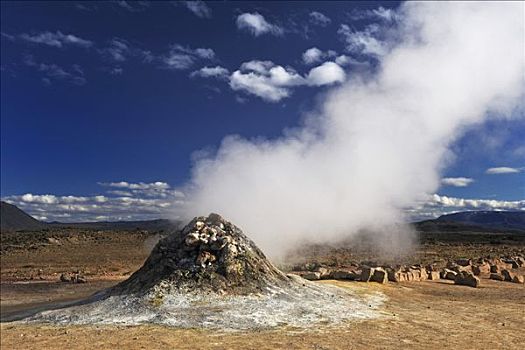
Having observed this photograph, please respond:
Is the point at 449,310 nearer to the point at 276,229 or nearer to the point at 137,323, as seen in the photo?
the point at 137,323

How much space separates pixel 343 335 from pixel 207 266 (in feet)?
16.4

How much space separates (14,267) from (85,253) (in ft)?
30.1

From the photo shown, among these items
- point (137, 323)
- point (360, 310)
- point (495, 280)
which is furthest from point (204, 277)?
point (495, 280)

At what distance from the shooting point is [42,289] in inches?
770

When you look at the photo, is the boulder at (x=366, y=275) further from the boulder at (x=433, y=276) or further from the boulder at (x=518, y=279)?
the boulder at (x=518, y=279)

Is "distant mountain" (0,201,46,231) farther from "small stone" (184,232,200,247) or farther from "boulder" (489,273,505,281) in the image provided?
"small stone" (184,232,200,247)

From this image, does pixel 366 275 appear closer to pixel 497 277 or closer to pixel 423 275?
pixel 423 275

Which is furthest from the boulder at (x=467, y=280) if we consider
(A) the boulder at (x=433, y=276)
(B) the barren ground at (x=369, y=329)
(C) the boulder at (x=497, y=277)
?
(C) the boulder at (x=497, y=277)

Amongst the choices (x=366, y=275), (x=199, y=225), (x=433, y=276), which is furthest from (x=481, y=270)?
(x=199, y=225)

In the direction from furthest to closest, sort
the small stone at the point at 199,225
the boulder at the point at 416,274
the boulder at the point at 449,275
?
the boulder at the point at 449,275 < the boulder at the point at 416,274 < the small stone at the point at 199,225

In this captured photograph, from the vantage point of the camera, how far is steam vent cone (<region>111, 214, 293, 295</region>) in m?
13.9

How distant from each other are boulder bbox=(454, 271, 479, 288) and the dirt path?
17.0ft

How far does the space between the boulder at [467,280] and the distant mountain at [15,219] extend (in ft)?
462

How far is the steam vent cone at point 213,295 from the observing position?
12.1 m
